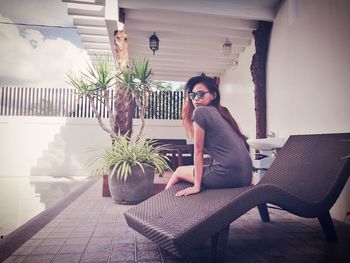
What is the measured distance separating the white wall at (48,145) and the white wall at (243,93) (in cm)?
385

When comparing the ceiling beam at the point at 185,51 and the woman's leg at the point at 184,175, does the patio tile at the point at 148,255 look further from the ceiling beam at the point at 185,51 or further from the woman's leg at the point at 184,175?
the ceiling beam at the point at 185,51

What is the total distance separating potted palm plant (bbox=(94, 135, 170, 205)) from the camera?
368cm

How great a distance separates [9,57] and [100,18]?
337 cm

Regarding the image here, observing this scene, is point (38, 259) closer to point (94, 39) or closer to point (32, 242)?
point (32, 242)

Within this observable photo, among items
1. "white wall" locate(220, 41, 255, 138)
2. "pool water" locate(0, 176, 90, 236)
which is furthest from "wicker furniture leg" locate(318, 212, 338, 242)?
"white wall" locate(220, 41, 255, 138)

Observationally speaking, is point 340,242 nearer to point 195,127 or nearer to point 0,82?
point 195,127

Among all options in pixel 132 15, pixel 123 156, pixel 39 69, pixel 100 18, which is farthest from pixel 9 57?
pixel 123 156

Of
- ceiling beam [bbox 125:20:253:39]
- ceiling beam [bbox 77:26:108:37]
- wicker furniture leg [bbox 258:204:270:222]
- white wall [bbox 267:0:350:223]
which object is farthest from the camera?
ceiling beam [bbox 77:26:108:37]

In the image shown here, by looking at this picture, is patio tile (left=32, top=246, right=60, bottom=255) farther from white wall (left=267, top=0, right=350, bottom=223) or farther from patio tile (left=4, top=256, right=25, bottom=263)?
white wall (left=267, top=0, right=350, bottom=223)

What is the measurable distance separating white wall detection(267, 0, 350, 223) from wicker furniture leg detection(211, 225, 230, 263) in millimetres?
2033

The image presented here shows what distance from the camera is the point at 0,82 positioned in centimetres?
852

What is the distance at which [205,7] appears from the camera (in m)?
4.70

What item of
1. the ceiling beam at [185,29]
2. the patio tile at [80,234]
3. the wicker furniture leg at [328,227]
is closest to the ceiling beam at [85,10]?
the ceiling beam at [185,29]

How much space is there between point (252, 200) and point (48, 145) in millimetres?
7586
